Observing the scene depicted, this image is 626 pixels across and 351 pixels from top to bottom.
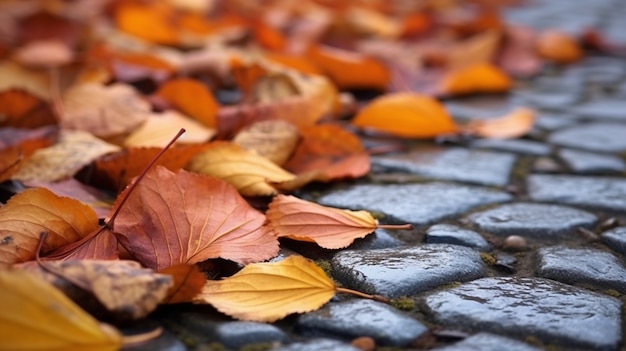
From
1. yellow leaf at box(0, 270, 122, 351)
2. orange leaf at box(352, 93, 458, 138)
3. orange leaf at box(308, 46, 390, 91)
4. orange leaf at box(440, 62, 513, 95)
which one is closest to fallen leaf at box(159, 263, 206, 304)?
Answer: yellow leaf at box(0, 270, 122, 351)

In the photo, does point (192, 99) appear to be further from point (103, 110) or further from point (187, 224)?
point (187, 224)

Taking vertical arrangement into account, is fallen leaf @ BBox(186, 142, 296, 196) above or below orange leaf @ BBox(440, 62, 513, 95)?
below

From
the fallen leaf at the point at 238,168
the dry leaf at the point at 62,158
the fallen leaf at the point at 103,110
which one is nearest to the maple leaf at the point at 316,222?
the fallen leaf at the point at 238,168

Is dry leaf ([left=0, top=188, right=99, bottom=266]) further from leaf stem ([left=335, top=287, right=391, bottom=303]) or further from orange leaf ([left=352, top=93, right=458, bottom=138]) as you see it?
orange leaf ([left=352, top=93, right=458, bottom=138])

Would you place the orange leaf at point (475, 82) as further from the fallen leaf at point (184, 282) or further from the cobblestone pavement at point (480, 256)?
the fallen leaf at point (184, 282)

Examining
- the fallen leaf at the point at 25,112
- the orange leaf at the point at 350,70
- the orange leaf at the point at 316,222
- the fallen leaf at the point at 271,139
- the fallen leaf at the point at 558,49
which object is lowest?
the fallen leaf at the point at 25,112

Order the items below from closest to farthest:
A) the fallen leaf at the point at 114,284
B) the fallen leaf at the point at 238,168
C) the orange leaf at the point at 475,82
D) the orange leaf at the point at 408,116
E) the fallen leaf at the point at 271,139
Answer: the fallen leaf at the point at 114,284 → the fallen leaf at the point at 238,168 → the fallen leaf at the point at 271,139 → the orange leaf at the point at 408,116 → the orange leaf at the point at 475,82
